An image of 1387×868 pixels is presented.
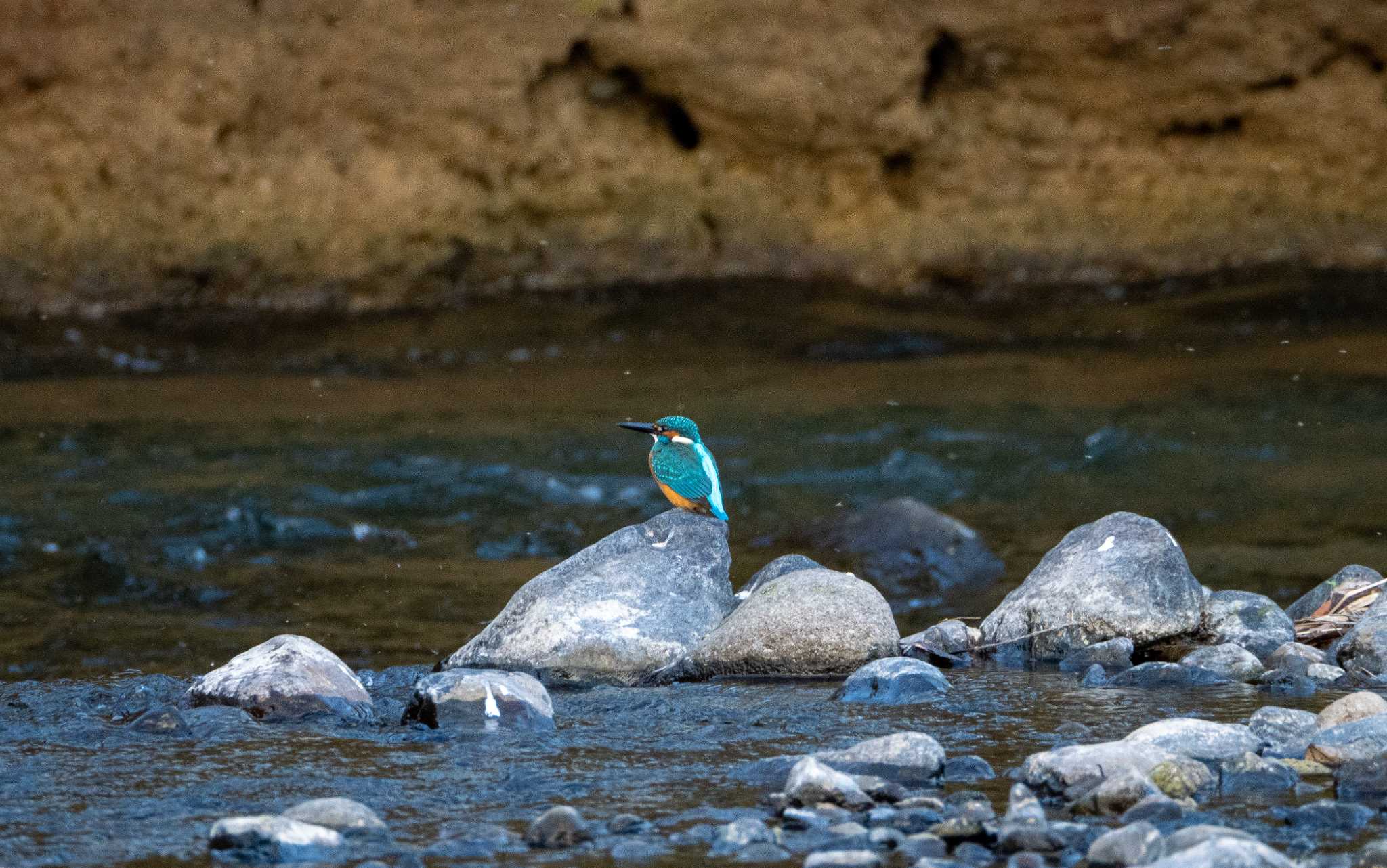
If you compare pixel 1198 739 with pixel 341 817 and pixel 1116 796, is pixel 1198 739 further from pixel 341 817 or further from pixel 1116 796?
pixel 341 817

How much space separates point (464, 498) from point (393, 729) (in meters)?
4.41

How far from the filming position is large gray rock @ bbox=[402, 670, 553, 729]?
3.81m

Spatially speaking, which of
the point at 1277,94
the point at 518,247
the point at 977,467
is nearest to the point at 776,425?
the point at 977,467

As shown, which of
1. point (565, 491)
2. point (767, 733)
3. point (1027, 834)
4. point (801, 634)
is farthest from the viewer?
point (565, 491)

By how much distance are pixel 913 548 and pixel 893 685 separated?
9.46ft

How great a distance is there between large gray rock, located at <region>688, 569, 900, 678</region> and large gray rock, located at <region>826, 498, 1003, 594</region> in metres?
2.11

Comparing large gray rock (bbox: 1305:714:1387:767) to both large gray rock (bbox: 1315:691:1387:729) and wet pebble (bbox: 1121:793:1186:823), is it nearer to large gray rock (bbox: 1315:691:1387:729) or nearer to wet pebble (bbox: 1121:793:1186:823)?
large gray rock (bbox: 1315:691:1387:729)

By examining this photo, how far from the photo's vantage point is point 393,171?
1199 cm

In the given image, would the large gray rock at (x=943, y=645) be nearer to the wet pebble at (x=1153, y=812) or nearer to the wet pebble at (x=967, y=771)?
the wet pebble at (x=967, y=771)

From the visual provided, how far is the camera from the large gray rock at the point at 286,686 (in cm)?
397

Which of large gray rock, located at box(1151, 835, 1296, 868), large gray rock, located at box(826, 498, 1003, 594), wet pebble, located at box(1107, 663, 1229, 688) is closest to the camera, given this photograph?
large gray rock, located at box(1151, 835, 1296, 868)

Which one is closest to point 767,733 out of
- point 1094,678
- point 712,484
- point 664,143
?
point 1094,678

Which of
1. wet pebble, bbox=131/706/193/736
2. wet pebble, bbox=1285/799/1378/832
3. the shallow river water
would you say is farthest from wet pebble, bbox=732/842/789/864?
wet pebble, bbox=131/706/193/736

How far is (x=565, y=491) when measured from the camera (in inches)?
330
